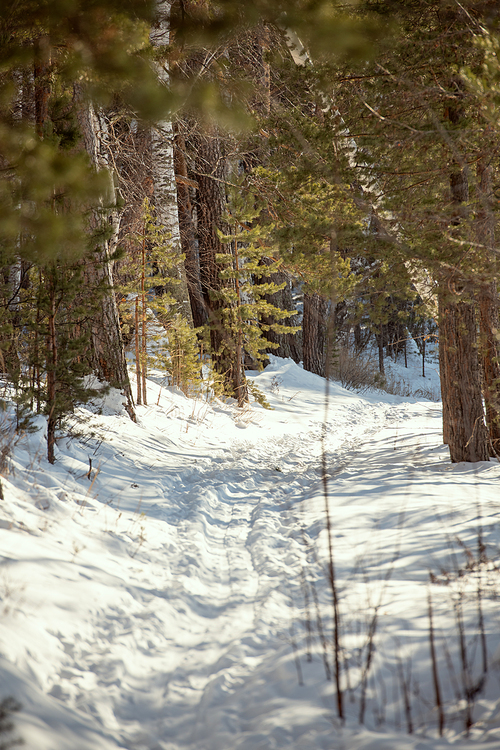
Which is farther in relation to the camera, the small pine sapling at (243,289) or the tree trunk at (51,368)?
the small pine sapling at (243,289)

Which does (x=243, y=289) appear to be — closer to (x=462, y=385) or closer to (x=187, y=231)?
(x=187, y=231)

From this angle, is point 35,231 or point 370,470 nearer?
point 35,231

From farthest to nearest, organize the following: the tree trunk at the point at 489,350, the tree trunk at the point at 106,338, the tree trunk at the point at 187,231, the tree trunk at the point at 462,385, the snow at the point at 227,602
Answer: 1. the tree trunk at the point at 187,231
2. the tree trunk at the point at 106,338
3. the tree trunk at the point at 462,385
4. the tree trunk at the point at 489,350
5. the snow at the point at 227,602

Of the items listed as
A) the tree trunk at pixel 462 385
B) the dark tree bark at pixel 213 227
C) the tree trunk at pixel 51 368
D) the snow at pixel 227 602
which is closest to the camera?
the snow at pixel 227 602

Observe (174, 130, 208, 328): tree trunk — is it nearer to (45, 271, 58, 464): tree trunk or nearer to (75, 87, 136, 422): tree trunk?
(75, 87, 136, 422): tree trunk

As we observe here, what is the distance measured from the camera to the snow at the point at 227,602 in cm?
193

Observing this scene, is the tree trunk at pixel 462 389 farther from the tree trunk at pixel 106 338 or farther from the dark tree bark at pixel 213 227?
the dark tree bark at pixel 213 227

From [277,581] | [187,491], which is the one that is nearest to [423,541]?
[277,581]

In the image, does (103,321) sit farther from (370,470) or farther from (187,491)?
(370,470)

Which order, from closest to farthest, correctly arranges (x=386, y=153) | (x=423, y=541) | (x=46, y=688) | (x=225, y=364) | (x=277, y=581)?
1. (x=46, y=688)
2. (x=277, y=581)
3. (x=423, y=541)
4. (x=386, y=153)
5. (x=225, y=364)

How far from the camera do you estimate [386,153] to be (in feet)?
19.5

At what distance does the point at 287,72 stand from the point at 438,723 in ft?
22.4

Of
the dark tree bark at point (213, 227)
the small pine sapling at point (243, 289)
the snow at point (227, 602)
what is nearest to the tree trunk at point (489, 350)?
the snow at point (227, 602)

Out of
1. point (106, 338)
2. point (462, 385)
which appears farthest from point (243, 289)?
point (462, 385)
